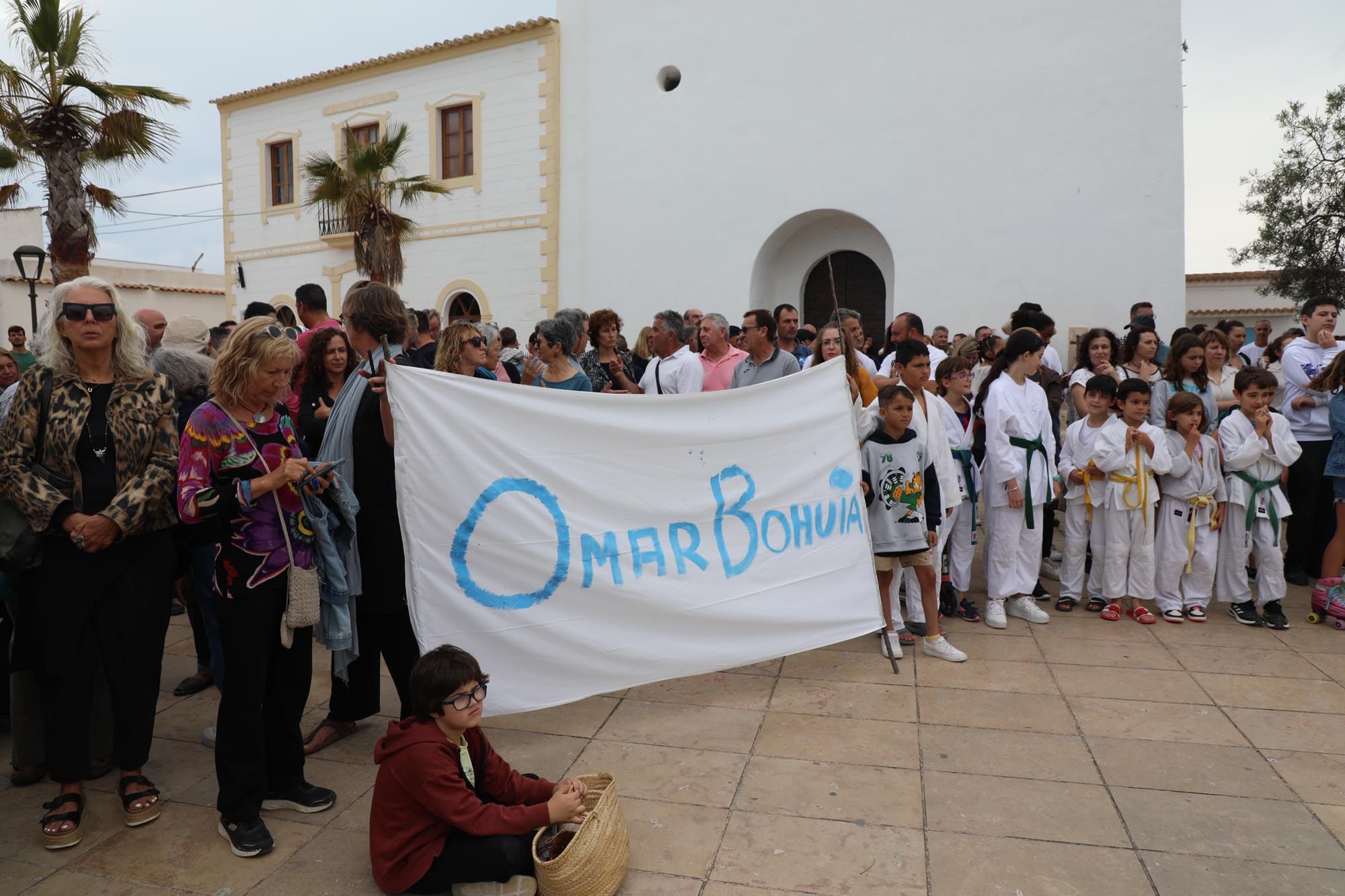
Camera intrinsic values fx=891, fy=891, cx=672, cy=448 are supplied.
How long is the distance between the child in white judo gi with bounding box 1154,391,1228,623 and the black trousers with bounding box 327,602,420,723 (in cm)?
471

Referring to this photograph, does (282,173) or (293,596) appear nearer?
(293,596)

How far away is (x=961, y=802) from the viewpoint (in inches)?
129

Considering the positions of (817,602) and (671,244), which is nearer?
(817,602)

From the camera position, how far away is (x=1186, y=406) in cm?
572

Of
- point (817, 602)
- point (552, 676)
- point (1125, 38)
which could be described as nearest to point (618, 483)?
point (552, 676)

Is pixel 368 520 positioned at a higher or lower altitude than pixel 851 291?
lower

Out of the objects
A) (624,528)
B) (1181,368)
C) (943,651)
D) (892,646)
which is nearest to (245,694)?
(624,528)

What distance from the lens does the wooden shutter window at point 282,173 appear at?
19781 millimetres

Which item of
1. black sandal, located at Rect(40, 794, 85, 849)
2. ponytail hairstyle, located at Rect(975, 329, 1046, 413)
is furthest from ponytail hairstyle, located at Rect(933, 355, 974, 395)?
black sandal, located at Rect(40, 794, 85, 849)

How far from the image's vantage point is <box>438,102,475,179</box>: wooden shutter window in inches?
693

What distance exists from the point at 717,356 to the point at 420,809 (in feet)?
13.7

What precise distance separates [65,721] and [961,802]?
3204mm

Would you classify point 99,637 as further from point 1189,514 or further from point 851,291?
point 851,291

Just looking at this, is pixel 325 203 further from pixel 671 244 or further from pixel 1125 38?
pixel 1125 38
